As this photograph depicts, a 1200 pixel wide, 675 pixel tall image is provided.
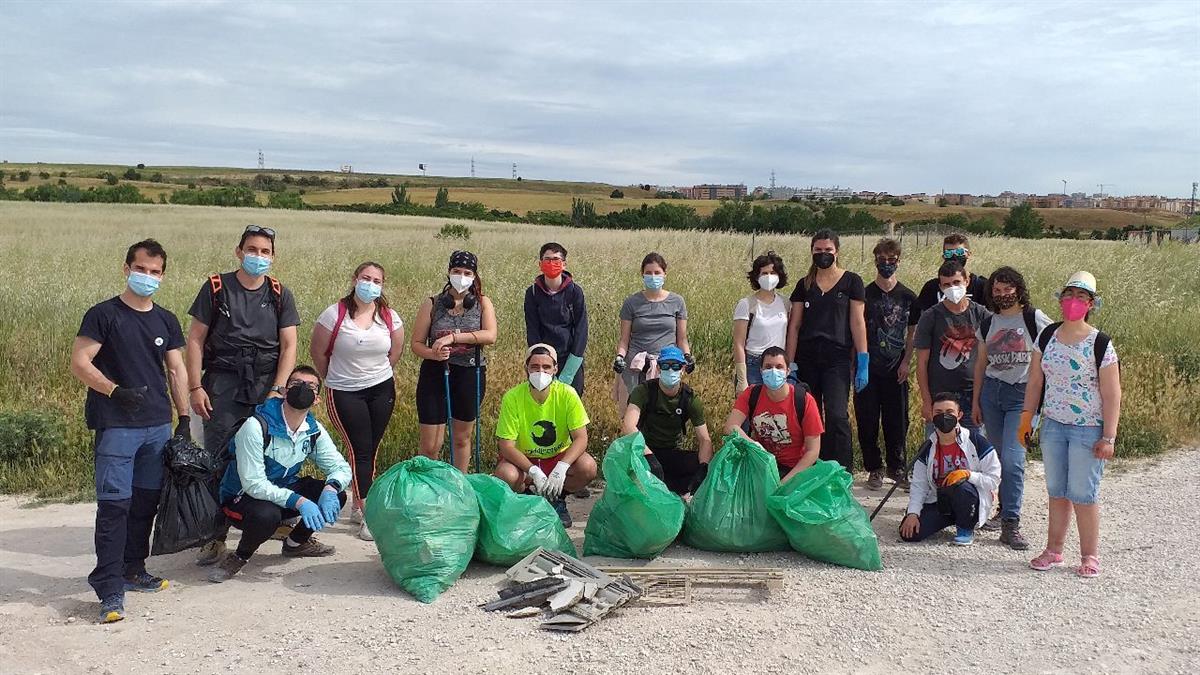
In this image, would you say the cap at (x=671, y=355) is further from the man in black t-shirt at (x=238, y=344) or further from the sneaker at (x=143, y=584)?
the sneaker at (x=143, y=584)

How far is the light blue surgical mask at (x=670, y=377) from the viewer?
569 centimetres

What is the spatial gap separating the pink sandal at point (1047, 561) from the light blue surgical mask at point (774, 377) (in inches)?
67.2

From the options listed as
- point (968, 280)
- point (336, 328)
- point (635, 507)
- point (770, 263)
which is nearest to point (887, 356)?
point (968, 280)

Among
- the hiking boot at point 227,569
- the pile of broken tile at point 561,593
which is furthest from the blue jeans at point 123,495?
the pile of broken tile at point 561,593

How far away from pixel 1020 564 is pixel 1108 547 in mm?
685

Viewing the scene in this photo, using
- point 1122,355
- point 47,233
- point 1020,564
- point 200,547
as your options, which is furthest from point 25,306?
point 47,233

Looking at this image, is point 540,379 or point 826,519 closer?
point 826,519

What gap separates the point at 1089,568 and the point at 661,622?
243cm

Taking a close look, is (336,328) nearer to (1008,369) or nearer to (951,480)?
(951,480)

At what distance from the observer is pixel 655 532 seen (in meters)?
4.96

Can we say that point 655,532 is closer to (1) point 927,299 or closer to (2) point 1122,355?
(1) point 927,299

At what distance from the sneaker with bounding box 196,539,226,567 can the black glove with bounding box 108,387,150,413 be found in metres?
1.06

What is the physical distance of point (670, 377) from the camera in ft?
18.7

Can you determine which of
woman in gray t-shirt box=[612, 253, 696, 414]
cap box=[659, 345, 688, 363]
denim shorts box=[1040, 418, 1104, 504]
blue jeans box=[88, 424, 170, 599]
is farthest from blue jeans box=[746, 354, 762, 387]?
blue jeans box=[88, 424, 170, 599]
